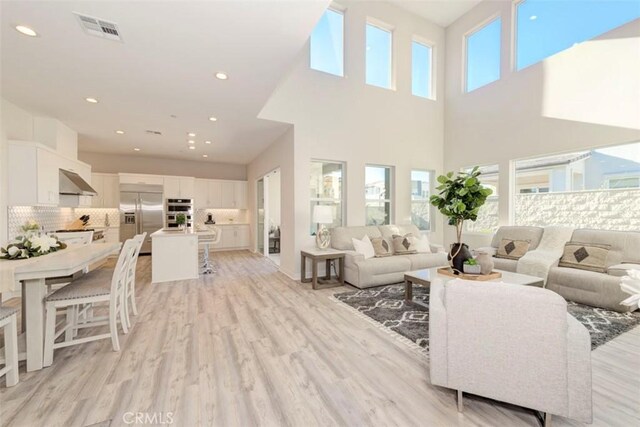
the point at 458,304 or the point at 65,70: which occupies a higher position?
the point at 65,70

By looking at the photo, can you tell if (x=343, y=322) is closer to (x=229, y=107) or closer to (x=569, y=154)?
(x=229, y=107)

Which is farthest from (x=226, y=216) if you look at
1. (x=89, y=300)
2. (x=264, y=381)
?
(x=264, y=381)

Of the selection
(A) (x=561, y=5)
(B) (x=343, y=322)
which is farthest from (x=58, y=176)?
(A) (x=561, y=5)

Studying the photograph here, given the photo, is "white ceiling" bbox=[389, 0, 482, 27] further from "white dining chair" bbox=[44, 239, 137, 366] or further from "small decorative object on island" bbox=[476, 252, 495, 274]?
"white dining chair" bbox=[44, 239, 137, 366]

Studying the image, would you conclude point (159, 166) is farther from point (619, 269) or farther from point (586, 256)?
point (619, 269)

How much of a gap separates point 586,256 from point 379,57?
5359 mm

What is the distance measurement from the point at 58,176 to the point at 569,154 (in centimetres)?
880

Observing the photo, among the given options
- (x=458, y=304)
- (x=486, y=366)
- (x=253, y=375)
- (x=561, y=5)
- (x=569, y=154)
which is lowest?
(x=253, y=375)

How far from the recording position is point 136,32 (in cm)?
234

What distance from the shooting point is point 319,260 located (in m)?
4.39

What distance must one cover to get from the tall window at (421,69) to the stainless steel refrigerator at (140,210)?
24.4 feet

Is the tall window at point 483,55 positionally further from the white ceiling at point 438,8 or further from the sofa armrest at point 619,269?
the sofa armrest at point 619,269

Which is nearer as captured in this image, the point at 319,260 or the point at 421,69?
the point at 319,260

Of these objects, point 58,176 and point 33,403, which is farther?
point 58,176
